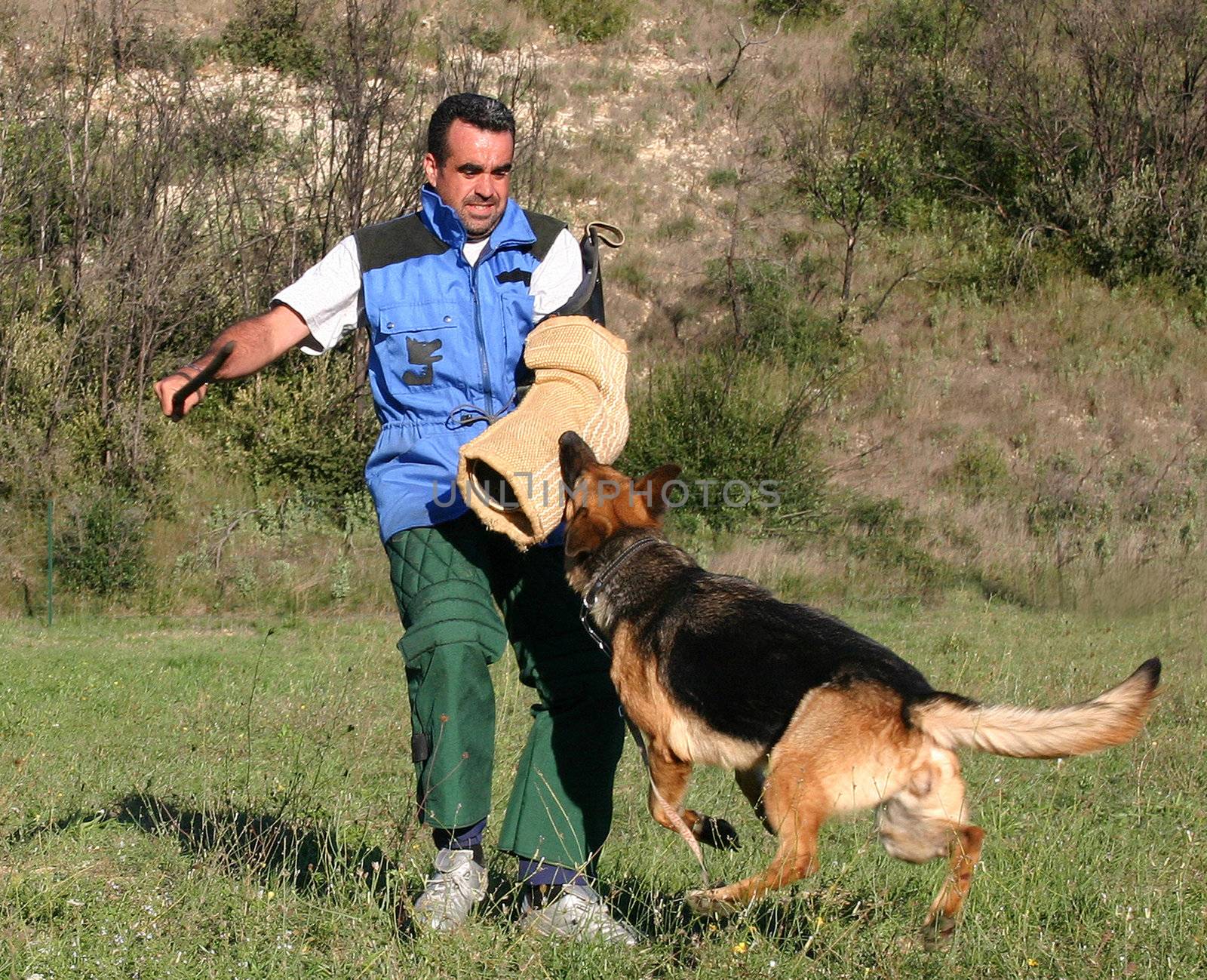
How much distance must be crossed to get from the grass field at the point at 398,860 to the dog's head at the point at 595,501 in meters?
1.07

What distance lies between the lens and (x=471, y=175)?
393 cm

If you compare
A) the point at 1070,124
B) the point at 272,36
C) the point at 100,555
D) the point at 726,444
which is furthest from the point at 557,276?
the point at 272,36

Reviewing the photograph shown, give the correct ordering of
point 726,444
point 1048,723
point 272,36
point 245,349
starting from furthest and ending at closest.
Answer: point 272,36 → point 726,444 → point 245,349 → point 1048,723

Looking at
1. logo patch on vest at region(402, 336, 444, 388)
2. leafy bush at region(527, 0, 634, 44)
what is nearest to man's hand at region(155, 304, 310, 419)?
logo patch on vest at region(402, 336, 444, 388)

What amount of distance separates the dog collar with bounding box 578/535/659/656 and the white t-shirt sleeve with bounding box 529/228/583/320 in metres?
0.80

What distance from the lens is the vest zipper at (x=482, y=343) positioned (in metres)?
3.91

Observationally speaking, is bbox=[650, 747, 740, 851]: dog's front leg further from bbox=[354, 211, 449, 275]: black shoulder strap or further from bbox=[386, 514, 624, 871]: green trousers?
bbox=[354, 211, 449, 275]: black shoulder strap

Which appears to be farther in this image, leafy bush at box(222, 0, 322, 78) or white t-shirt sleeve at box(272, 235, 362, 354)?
leafy bush at box(222, 0, 322, 78)

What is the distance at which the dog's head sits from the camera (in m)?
3.98

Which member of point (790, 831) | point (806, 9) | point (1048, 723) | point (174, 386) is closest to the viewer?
point (1048, 723)

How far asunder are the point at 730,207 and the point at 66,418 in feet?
41.9

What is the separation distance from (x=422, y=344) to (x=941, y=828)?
78.9 inches

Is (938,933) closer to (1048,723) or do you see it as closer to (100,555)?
(1048,723)

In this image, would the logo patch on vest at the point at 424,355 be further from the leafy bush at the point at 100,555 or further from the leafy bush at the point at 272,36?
the leafy bush at the point at 272,36
